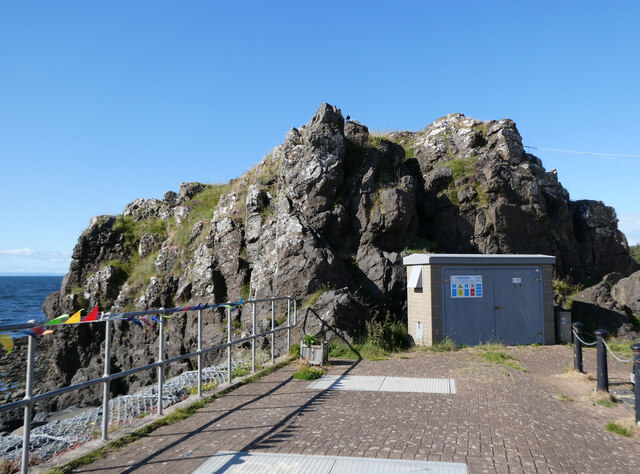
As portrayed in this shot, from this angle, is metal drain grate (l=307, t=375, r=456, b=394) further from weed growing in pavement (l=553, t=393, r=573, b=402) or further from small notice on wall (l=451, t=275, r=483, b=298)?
small notice on wall (l=451, t=275, r=483, b=298)

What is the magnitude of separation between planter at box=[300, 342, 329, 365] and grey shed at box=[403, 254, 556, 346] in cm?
354

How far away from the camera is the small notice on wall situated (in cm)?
1266

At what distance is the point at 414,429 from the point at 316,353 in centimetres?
466

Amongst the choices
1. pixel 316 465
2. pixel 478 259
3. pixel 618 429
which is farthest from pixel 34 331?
pixel 478 259

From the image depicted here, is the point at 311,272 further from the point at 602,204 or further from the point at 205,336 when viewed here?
the point at 602,204

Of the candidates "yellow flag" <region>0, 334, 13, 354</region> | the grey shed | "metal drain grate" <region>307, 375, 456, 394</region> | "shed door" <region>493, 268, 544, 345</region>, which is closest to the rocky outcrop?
the grey shed

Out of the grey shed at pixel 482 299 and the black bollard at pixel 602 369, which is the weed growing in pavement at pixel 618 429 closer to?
the black bollard at pixel 602 369

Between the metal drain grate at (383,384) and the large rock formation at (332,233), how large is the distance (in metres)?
3.78

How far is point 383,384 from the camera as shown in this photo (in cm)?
834

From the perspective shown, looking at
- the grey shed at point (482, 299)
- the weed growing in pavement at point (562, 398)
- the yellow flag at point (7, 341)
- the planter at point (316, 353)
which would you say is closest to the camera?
the yellow flag at point (7, 341)

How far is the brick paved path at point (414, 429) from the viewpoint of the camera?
4809 mm

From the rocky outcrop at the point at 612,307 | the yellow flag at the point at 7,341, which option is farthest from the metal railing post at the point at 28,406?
the rocky outcrop at the point at 612,307

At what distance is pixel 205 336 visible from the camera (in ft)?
57.8

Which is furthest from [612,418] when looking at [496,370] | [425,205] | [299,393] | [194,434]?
[425,205]
